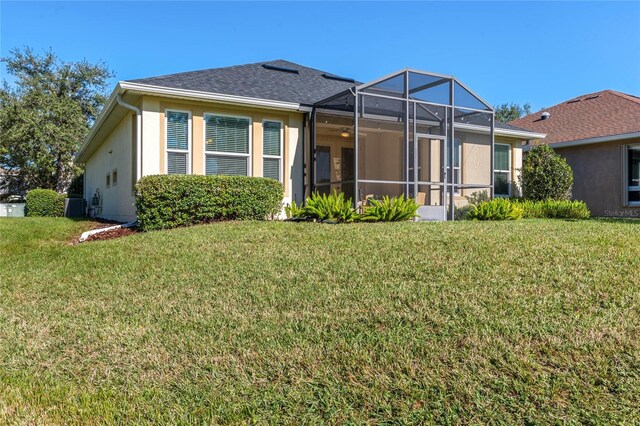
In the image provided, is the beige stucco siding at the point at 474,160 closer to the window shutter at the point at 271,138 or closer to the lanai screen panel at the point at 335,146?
the lanai screen panel at the point at 335,146

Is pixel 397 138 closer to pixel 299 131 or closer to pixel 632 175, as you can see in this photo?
pixel 299 131

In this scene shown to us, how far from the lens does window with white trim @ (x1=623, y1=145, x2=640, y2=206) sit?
1397cm

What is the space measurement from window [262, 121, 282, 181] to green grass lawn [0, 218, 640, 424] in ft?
17.7

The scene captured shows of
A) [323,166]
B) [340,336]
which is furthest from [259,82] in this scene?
[340,336]

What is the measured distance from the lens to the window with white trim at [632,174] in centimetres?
1397

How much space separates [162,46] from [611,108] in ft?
56.1

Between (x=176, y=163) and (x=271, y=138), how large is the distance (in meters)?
2.35

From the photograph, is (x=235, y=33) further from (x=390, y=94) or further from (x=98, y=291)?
(x=98, y=291)

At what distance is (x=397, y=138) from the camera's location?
1083 cm

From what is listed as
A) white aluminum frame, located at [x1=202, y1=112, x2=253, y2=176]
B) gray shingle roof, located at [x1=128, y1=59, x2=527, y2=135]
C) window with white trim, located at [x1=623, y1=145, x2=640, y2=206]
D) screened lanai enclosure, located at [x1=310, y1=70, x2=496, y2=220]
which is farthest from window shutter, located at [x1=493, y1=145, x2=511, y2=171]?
white aluminum frame, located at [x1=202, y1=112, x2=253, y2=176]

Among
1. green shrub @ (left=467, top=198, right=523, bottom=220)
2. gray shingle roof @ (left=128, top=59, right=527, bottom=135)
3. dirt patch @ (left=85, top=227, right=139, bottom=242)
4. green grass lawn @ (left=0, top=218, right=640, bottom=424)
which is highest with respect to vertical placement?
gray shingle roof @ (left=128, top=59, right=527, bottom=135)

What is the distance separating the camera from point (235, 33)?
47.4 ft

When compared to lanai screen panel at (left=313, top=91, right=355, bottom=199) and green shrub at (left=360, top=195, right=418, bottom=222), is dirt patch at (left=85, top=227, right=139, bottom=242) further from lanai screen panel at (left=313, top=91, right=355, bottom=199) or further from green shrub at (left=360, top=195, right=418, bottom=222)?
green shrub at (left=360, top=195, right=418, bottom=222)

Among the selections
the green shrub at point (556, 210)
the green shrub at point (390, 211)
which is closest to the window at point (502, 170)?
the green shrub at point (556, 210)
